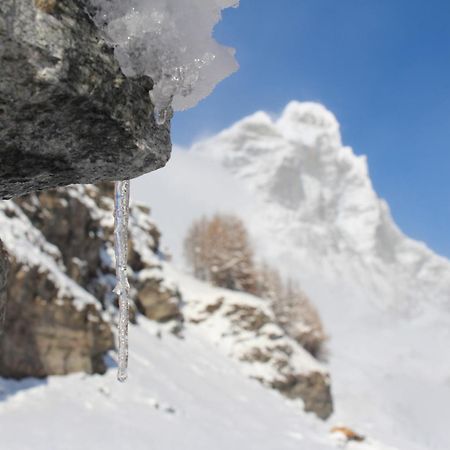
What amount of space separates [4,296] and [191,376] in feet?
56.2

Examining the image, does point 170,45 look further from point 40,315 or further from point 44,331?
point 44,331

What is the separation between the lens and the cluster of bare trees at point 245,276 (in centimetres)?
4328

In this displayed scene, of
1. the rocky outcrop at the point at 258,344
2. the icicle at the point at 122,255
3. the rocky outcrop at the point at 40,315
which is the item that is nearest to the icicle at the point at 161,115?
the icicle at the point at 122,255

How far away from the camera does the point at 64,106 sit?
6.55 ft

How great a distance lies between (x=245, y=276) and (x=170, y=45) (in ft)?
138

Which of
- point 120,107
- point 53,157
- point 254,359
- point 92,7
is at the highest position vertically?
point 254,359

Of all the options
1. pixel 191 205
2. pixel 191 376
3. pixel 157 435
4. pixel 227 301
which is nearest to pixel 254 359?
pixel 227 301

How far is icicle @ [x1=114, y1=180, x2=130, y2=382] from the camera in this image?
3260 millimetres

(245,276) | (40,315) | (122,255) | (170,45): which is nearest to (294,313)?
(245,276)

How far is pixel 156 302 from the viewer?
1043 inches

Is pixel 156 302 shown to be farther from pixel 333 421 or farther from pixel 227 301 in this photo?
pixel 333 421

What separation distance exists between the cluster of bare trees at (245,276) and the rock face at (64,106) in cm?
4059

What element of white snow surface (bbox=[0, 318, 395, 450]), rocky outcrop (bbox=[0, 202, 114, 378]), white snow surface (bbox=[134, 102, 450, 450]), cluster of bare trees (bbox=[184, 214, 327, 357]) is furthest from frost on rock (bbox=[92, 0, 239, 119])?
cluster of bare trees (bbox=[184, 214, 327, 357])

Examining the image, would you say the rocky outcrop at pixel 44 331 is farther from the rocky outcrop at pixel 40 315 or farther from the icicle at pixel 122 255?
the icicle at pixel 122 255
